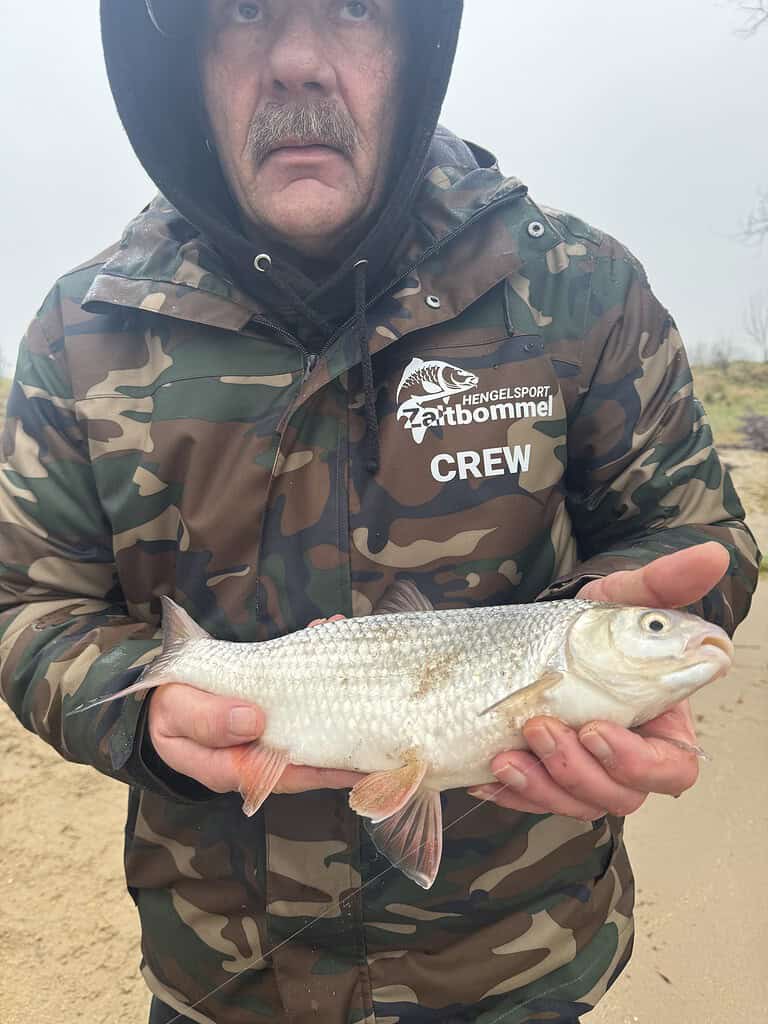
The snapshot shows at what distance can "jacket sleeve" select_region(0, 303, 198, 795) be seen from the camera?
74.0 inches

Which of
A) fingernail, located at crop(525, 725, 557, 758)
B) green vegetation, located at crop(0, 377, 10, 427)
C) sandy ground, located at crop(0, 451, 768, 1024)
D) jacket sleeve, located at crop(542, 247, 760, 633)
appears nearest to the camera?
fingernail, located at crop(525, 725, 557, 758)

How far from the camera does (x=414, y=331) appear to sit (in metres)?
2.01

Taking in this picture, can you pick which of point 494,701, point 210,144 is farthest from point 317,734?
point 210,144

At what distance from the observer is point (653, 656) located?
1.72 metres

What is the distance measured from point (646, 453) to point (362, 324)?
813 mm

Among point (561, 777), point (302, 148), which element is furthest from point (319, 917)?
point (302, 148)

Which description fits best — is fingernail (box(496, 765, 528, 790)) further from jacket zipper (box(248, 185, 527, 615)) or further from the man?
jacket zipper (box(248, 185, 527, 615))

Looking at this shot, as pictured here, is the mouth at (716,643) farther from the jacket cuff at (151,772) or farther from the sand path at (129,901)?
the sand path at (129,901)

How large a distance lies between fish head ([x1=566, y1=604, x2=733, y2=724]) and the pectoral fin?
8 cm

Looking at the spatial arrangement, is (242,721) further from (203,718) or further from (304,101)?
(304,101)

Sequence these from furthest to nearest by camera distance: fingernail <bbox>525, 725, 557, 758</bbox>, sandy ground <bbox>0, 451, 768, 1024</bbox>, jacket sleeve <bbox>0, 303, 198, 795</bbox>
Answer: sandy ground <bbox>0, 451, 768, 1024</bbox> < jacket sleeve <bbox>0, 303, 198, 795</bbox> < fingernail <bbox>525, 725, 557, 758</bbox>

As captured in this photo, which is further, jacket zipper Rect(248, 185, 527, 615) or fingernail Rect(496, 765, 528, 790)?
jacket zipper Rect(248, 185, 527, 615)

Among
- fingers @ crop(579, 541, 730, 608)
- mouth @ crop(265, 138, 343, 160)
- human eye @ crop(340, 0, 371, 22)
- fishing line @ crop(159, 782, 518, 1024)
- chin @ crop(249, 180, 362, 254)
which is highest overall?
human eye @ crop(340, 0, 371, 22)

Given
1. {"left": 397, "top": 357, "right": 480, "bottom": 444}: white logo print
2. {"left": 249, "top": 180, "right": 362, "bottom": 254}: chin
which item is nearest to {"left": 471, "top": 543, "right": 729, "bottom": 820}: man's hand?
{"left": 397, "top": 357, "right": 480, "bottom": 444}: white logo print
